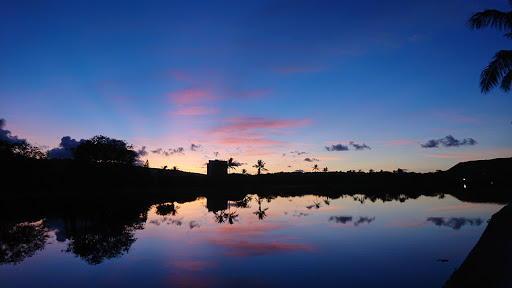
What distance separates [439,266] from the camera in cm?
1446

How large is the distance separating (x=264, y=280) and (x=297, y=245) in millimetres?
6597

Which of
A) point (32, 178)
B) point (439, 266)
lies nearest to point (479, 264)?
point (439, 266)

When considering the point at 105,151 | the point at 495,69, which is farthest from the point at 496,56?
the point at 105,151

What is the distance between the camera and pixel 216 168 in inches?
4508

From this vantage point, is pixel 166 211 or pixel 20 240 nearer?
pixel 20 240

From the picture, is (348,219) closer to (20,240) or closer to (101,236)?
(101,236)

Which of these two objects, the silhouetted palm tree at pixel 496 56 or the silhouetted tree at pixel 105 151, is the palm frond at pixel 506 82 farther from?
the silhouetted tree at pixel 105 151

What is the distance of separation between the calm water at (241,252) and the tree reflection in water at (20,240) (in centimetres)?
7

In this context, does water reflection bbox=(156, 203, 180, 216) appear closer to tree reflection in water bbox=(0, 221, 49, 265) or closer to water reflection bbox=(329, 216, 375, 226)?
tree reflection in water bbox=(0, 221, 49, 265)

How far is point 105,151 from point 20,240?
7180 centimetres

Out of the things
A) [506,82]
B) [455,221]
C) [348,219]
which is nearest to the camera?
[506,82]

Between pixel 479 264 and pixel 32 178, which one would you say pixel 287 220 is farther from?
pixel 32 178

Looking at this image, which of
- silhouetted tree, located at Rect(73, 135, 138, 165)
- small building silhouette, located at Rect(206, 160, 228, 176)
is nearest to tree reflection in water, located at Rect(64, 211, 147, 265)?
silhouetted tree, located at Rect(73, 135, 138, 165)

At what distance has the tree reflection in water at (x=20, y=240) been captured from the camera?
18516mm
